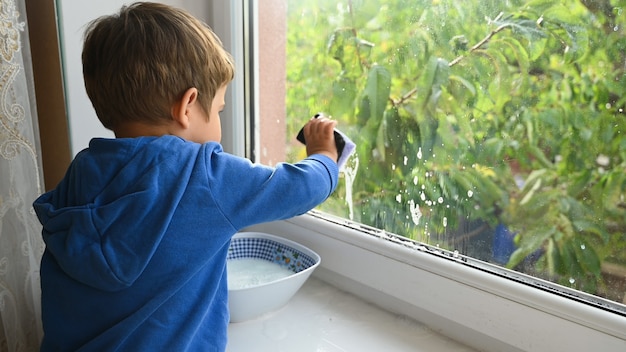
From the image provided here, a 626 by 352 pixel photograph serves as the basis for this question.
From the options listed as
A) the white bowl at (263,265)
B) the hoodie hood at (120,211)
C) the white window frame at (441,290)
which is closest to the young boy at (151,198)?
the hoodie hood at (120,211)

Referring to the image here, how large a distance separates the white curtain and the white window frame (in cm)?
44

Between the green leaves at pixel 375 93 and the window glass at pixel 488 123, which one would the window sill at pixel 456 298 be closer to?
the window glass at pixel 488 123

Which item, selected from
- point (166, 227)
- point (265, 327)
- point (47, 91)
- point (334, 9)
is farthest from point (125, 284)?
point (334, 9)

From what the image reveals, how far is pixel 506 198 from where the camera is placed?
2.30ft

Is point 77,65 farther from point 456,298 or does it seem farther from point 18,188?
point 456,298

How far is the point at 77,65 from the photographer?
94 centimetres

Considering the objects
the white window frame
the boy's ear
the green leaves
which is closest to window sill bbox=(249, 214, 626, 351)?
the white window frame

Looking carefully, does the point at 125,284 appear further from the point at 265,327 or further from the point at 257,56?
the point at 257,56

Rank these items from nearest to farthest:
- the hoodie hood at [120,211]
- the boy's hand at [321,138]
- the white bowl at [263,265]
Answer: the hoodie hood at [120,211] < the boy's hand at [321,138] < the white bowl at [263,265]

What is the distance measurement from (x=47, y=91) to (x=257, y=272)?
0.52m

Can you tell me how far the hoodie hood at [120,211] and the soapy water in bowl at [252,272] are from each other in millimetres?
359

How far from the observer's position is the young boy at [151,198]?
551 mm

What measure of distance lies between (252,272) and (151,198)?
0.44 m

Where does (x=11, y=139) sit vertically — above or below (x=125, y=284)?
above
